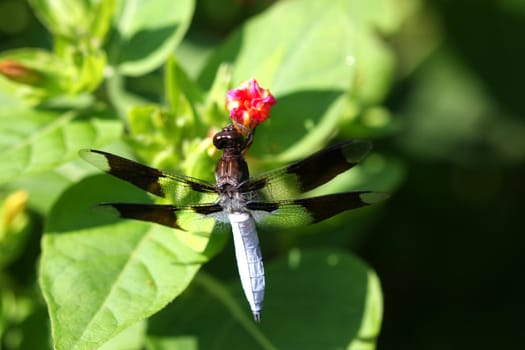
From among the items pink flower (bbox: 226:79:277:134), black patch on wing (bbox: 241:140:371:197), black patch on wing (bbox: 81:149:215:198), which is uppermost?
pink flower (bbox: 226:79:277:134)

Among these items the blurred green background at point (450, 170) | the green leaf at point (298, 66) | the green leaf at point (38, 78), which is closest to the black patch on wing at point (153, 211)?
the green leaf at point (298, 66)

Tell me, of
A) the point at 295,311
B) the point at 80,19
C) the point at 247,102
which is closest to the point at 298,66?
the point at 247,102

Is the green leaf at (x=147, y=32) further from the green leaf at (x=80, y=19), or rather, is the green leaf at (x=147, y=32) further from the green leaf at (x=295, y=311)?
the green leaf at (x=295, y=311)

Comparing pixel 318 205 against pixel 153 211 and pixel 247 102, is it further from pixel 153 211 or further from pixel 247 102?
pixel 153 211

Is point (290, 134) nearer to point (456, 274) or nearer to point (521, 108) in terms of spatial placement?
point (456, 274)

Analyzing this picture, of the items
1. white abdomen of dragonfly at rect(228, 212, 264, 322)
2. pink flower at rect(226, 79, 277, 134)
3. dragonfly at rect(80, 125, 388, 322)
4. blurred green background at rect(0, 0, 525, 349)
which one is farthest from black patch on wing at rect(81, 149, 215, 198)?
blurred green background at rect(0, 0, 525, 349)

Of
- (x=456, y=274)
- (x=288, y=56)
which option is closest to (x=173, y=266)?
(x=288, y=56)

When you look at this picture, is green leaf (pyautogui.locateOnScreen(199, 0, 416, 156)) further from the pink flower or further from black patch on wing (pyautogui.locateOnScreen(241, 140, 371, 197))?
black patch on wing (pyautogui.locateOnScreen(241, 140, 371, 197))
